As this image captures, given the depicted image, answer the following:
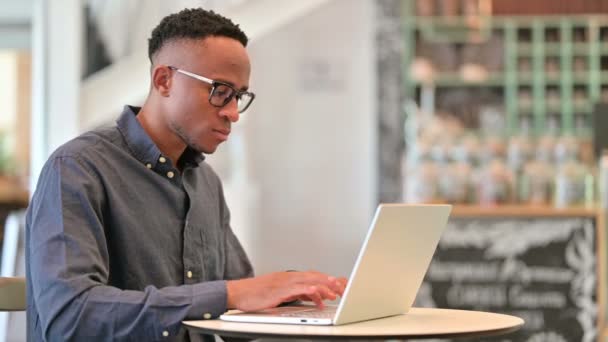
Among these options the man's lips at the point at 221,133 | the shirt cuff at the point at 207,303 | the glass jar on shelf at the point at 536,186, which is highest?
the man's lips at the point at 221,133

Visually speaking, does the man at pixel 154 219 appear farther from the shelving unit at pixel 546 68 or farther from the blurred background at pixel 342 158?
the shelving unit at pixel 546 68

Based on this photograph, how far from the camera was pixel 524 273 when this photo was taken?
4531 millimetres

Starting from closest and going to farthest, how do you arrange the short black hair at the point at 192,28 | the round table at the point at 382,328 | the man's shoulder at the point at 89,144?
1. the round table at the point at 382,328
2. the man's shoulder at the point at 89,144
3. the short black hair at the point at 192,28

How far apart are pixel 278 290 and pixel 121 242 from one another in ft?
1.24

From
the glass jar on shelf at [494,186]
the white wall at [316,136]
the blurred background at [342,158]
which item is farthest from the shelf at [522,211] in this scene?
the white wall at [316,136]

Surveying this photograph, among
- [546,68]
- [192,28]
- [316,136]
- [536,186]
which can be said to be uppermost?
[546,68]

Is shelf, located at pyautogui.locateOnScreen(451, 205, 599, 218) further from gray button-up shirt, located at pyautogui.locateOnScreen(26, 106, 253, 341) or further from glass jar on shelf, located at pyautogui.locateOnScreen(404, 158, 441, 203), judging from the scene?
gray button-up shirt, located at pyautogui.locateOnScreen(26, 106, 253, 341)

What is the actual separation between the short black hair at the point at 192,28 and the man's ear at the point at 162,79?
2.6 inches

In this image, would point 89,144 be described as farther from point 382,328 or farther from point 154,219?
point 382,328

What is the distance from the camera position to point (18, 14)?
6.34 metres

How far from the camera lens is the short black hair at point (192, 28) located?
196 cm

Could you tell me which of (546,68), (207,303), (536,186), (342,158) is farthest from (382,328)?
(546,68)

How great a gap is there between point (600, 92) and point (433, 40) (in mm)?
1693

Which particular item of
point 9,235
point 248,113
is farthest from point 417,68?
point 9,235
